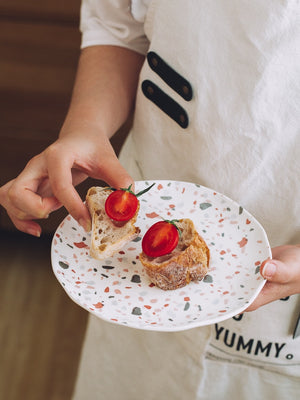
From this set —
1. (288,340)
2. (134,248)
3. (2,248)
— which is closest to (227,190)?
(134,248)

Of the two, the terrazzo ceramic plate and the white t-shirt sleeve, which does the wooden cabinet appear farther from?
the terrazzo ceramic plate

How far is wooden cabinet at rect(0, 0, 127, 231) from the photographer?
1.56 m

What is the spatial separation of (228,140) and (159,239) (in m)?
0.20

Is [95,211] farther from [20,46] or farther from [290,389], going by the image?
[20,46]

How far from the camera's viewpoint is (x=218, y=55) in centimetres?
72

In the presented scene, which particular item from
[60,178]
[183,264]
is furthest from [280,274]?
[60,178]

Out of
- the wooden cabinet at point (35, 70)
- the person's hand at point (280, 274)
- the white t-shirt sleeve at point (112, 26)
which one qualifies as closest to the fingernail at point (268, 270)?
the person's hand at point (280, 274)

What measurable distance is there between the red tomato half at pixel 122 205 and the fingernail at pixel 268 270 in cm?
22

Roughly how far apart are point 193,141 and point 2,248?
4.72 feet

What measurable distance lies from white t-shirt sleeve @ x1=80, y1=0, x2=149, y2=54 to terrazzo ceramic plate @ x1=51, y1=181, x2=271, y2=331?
0.32 m

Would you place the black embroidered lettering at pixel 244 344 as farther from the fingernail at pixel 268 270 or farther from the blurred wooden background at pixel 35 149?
the blurred wooden background at pixel 35 149

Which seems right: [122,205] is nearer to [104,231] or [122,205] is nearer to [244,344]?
[104,231]

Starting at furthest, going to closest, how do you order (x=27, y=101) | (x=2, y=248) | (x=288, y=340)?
1. (x=2, y=248)
2. (x=27, y=101)
3. (x=288, y=340)

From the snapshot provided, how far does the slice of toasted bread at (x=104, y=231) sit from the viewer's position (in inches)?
28.4
